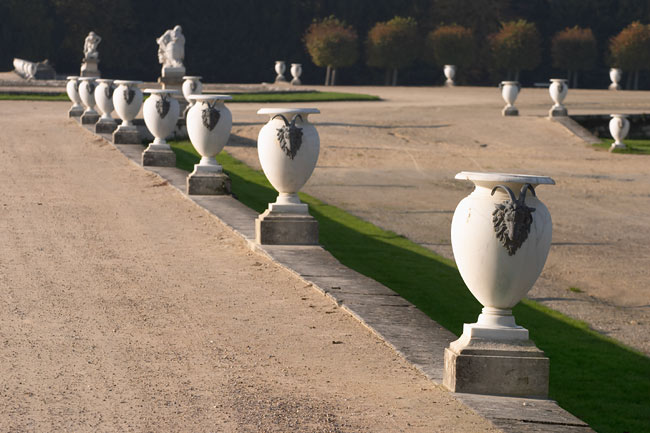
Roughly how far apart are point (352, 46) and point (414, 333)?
48.7 m

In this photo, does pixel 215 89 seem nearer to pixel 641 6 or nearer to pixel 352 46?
pixel 352 46

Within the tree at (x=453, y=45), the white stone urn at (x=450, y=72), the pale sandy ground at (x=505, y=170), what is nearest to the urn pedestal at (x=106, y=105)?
the pale sandy ground at (x=505, y=170)

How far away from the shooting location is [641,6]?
62.5 metres

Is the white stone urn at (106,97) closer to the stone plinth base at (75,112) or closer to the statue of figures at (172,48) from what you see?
the stone plinth base at (75,112)

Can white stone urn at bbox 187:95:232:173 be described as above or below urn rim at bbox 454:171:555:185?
below

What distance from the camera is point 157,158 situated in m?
18.3

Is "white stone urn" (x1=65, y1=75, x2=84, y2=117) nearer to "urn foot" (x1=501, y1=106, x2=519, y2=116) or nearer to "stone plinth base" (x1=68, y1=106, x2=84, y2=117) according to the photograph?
"stone plinth base" (x1=68, y1=106, x2=84, y2=117)

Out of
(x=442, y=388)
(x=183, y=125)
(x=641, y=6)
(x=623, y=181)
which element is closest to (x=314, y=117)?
(x=183, y=125)

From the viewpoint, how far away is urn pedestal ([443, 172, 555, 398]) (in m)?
6.19

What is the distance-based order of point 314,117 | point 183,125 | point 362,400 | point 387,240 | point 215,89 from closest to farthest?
point 362,400, point 387,240, point 183,125, point 314,117, point 215,89

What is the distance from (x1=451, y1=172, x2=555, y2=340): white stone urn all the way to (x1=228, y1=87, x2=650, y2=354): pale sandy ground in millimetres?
3782

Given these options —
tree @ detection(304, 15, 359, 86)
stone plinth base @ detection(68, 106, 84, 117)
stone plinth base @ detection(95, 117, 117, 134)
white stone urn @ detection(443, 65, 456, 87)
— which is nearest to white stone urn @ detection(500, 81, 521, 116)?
stone plinth base @ detection(68, 106, 84, 117)

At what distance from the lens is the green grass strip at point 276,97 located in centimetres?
3775

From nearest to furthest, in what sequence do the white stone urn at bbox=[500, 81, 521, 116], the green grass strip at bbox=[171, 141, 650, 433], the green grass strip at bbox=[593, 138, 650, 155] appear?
the green grass strip at bbox=[171, 141, 650, 433] → the green grass strip at bbox=[593, 138, 650, 155] → the white stone urn at bbox=[500, 81, 521, 116]
